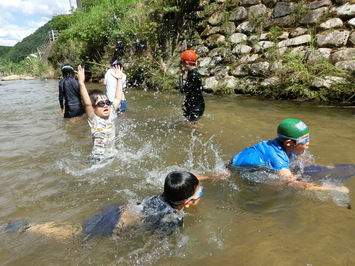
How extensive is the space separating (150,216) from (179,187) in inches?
17.9

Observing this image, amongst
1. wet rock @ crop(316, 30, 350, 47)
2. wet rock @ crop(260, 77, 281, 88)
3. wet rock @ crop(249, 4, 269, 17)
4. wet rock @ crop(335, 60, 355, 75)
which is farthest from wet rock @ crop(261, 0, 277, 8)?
wet rock @ crop(335, 60, 355, 75)

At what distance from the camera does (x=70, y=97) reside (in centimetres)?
582

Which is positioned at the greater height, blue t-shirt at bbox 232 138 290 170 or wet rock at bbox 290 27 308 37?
wet rock at bbox 290 27 308 37

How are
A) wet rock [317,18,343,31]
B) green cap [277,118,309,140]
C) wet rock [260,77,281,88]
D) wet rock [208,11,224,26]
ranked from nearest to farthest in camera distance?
1. green cap [277,118,309,140]
2. wet rock [317,18,343,31]
3. wet rock [260,77,281,88]
4. wet rock [208,11,224,26]

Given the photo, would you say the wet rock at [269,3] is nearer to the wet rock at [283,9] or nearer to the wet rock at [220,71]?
the wet rock at [283,9]

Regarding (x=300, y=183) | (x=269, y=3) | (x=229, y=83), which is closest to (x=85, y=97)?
(x=300, y=183)

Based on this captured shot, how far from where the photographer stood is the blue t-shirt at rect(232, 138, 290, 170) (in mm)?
2799

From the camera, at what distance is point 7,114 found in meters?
7.93

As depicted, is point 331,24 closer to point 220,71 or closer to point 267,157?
point 220,71

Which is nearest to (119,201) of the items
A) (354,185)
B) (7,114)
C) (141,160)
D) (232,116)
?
(141,160)

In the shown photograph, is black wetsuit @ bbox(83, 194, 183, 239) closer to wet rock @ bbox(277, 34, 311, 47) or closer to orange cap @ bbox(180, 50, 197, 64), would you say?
orange cap @ bbox(180, 50, 197, 64)

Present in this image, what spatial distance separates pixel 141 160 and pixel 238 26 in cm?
772

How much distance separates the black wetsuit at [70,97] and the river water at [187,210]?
337 mm

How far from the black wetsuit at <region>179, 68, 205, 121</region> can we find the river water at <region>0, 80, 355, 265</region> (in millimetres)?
385
